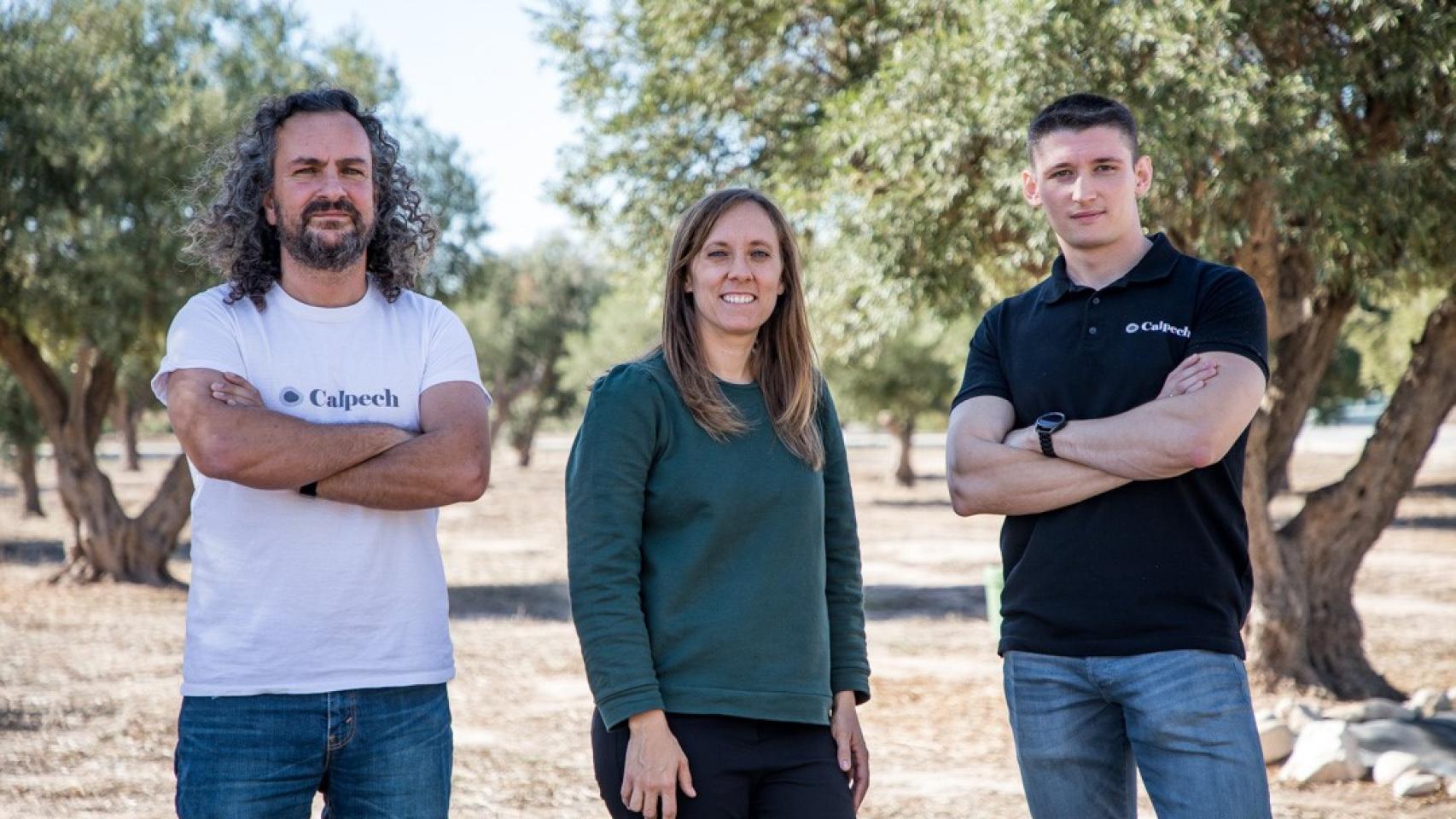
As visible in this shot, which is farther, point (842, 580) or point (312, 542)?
point (842, 580)

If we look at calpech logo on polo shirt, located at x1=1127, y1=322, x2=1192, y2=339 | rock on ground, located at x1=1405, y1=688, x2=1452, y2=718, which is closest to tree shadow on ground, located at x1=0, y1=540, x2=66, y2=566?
rock on ground, located at x1=1405, y1=688, x2=1452, y2=718

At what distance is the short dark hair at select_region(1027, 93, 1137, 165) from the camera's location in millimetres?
3309

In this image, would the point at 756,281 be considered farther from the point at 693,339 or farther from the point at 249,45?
the point at 249,45

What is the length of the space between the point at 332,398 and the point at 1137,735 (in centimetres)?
193

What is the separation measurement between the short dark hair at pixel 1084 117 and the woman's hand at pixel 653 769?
163 centimetres

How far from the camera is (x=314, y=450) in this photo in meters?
2.91

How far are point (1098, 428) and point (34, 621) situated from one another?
13.3 m

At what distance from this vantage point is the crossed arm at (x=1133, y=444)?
307 cm

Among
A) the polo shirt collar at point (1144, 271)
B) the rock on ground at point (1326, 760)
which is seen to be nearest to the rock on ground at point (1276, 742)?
the rock on ground at point (1326, 760)

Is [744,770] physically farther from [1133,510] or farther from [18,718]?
[18,718]

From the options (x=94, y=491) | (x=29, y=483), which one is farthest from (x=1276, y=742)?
(x=29, y=483)

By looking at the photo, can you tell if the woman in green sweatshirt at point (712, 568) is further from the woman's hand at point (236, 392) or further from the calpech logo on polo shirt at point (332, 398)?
the woman's hand at point (236, 392)

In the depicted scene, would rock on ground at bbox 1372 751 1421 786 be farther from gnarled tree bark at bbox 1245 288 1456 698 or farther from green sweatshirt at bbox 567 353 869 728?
green sweatshirt at bbox 567 353 869 728

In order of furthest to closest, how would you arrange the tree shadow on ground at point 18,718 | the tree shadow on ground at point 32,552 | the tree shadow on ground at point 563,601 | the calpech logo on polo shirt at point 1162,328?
the tree shadow on ground at point 32,552 < the tree shadow on ground at point 563,601 < the tree shadow on ground at point 18,718 < the calpech logo on polo shirt at point 1162,328
